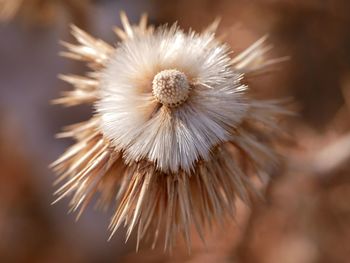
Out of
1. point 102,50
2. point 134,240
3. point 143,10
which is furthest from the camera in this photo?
point 134,240

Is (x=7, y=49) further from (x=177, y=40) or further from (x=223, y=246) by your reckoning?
(x=177, y=40)

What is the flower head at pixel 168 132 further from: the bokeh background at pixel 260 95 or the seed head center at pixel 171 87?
the bokeh background at pixel 260 95

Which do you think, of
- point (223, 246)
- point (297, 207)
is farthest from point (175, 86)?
point (297, 207)

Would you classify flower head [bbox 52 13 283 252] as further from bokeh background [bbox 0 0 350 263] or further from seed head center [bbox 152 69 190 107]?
bokeh background [bbox 0 0 350 263]

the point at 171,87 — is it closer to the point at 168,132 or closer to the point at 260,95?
the point at 168,132

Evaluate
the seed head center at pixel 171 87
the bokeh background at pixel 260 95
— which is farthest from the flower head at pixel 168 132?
the bokeh background at pixel 260 95

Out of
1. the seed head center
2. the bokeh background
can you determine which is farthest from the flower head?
the bokeh background

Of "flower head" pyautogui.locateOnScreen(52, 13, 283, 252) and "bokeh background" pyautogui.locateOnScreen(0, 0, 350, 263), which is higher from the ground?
"bokeh background" pyautogui.locateOnScreen(0, 0, 350, 263)
